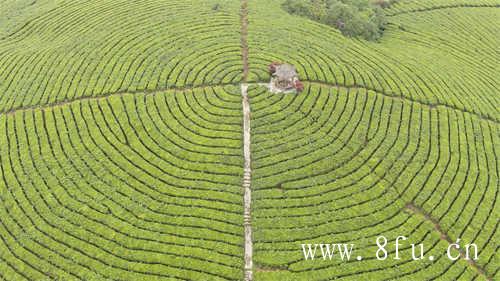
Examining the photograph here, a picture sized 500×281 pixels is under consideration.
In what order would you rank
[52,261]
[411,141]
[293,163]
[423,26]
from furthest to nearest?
[423,26], [411,141], [293,163], [52,261]

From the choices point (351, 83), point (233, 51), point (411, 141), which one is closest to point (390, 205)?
point (411, 141)

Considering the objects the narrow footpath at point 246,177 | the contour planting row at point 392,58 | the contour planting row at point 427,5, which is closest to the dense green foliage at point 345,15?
the contour planting row at point 392,58

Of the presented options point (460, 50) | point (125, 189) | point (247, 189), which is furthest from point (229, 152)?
point (460, 50)

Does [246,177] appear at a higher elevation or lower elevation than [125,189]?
higher

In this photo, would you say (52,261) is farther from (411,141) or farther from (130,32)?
(411,141)

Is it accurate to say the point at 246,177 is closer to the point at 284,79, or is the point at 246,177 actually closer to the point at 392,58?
the point at 284,79

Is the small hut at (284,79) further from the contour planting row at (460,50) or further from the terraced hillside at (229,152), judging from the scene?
the contour planting row at (460,50)
